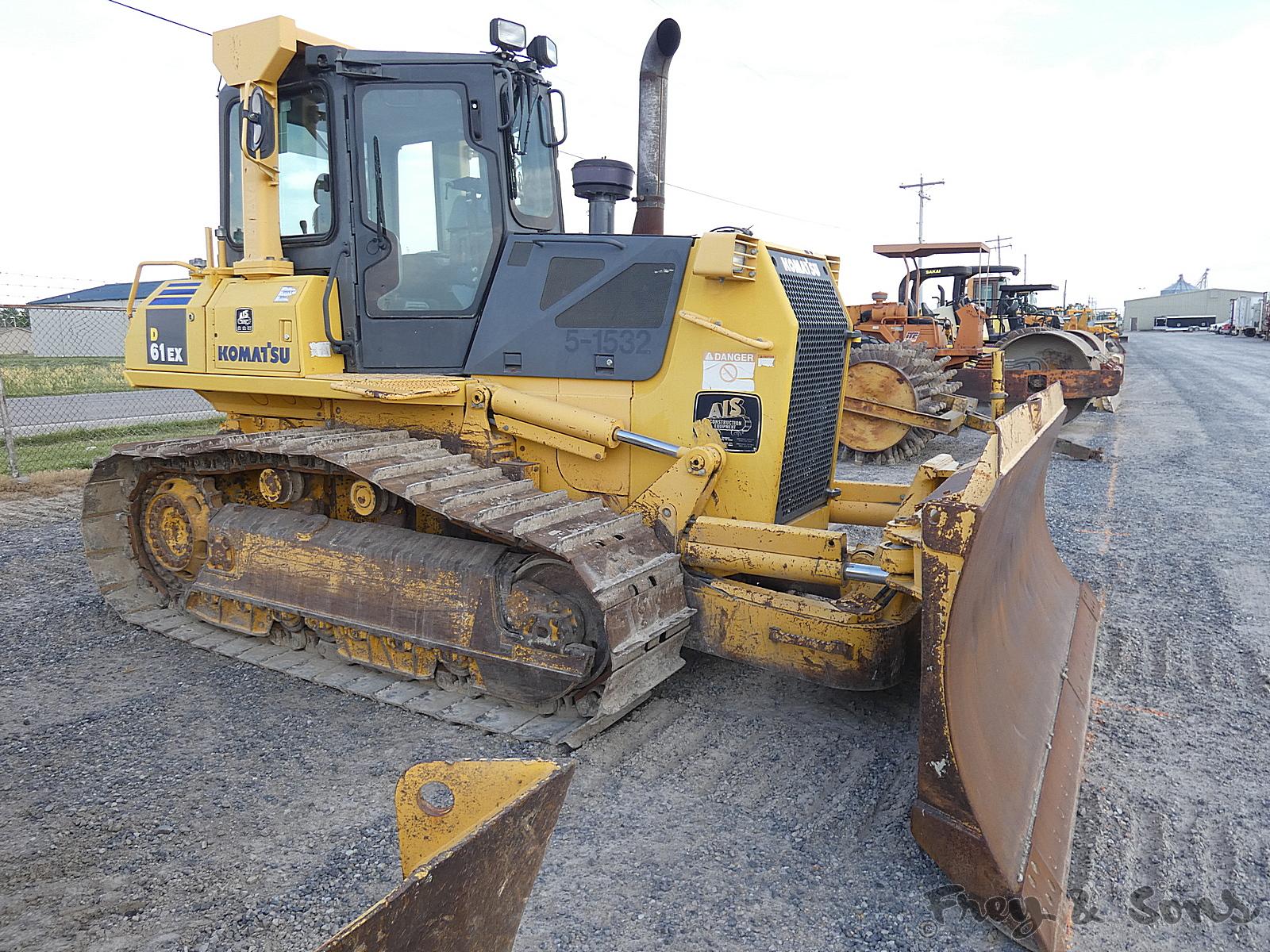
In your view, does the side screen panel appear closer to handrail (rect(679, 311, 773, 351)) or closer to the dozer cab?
handrail (rect(679, 311, 773, 351))

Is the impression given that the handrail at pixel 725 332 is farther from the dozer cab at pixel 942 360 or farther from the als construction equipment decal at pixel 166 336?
the dozer cab at pixel 942 360

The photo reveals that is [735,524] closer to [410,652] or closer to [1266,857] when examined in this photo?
[410,652]

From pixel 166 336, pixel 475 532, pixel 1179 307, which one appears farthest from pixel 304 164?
pixel 1179 307

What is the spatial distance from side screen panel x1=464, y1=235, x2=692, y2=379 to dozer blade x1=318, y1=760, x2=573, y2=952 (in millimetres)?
2786

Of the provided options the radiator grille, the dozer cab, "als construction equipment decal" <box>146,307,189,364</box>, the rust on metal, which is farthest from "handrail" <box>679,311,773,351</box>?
the rust on metal

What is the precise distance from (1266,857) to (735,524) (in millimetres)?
2266

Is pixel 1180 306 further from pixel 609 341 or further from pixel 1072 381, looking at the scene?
pixel 609 341

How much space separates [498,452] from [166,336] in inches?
95.2

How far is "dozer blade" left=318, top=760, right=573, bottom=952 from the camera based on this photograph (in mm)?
1783

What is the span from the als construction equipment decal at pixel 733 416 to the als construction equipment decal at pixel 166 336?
3191 mm

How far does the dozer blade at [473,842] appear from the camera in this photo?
1783 mm

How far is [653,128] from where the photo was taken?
20.1ft

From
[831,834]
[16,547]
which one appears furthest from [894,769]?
[16,547]

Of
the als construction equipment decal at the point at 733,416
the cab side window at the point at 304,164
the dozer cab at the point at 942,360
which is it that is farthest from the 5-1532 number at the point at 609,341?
the dozer cab at the point at 942,360
